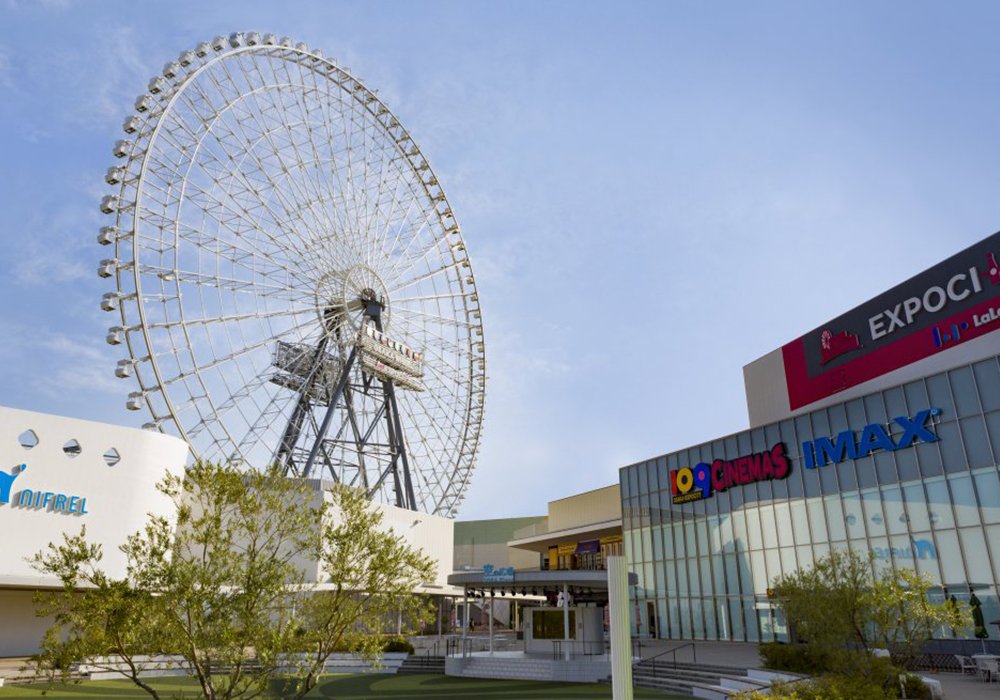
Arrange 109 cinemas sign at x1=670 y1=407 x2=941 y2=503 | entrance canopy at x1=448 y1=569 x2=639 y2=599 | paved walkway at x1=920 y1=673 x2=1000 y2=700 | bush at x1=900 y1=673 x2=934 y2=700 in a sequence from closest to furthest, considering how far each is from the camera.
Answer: bush at x1=900 y1=673 x2=934 y2=700
paved walkway at x1=920 y1=673 x2=1000 y2=700
109 cinemas sign at x1=670 y1=407 x2=941 y2=503
entrance canopy at x1=448 y1=569 x2=639 y2=599

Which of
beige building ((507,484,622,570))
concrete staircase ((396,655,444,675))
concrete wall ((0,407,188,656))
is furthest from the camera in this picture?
beige building ((507,484,622,570))

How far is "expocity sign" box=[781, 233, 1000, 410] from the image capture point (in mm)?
31328

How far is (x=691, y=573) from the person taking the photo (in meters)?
37.5

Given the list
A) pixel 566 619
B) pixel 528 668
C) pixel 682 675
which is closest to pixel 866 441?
pixel 682 675

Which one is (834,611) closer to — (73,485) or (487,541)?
(73,485)

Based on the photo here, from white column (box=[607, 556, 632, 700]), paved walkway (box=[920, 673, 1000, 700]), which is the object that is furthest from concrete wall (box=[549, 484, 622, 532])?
white column (box=[607, 556, 632, 700])

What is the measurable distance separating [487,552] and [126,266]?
59.1m

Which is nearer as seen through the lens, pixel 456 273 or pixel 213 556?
pixel 213 556

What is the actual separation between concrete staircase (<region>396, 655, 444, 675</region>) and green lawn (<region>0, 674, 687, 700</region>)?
4226mm

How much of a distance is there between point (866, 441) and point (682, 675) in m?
12.9

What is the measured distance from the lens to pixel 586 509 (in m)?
58.4

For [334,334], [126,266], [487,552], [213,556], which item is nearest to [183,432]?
[126,266]

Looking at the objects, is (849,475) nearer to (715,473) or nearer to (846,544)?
(846,544)

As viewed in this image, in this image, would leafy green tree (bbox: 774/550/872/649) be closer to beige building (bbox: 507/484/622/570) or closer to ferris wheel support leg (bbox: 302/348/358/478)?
ferris wheel support leg (bbox: 302/348/358/478)
